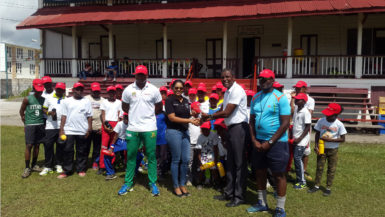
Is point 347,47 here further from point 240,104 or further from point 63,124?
point 63,124

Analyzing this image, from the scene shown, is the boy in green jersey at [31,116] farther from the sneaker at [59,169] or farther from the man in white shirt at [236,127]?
the man in white shirt at [236,127]

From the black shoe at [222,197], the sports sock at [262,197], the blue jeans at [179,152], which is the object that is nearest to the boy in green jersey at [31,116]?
the blue jeans at [179,152]

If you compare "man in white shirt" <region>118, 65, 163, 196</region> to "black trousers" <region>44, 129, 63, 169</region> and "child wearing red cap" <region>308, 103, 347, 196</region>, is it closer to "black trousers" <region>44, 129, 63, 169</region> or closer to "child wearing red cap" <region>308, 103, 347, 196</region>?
"black trousers" <region>44, 129, 63, 169</region>

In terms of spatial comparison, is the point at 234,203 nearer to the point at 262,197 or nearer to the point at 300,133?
the point at 262,197

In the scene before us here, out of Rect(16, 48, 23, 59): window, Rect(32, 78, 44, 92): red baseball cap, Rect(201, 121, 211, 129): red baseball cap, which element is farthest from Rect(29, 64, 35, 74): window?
Rect(201, 121, 211, 129): red baseball cap

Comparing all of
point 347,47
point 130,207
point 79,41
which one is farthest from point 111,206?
point 79,41

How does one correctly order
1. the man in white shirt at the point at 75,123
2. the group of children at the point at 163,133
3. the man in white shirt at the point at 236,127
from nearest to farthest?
the man in white shirt at the point at 236,127 < the group of children at the point at 163,133 < the man in white shirt at the point at 75,123

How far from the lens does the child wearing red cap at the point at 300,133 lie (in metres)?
4.87

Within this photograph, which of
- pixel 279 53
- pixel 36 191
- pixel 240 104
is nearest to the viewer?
pixel 240 104

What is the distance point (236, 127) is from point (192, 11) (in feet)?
36.0

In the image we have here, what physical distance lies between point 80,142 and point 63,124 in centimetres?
47

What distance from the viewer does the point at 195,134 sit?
5.00 metres

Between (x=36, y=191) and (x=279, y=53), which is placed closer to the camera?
(x=36, y=191)

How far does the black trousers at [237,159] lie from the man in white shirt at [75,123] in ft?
9.65
